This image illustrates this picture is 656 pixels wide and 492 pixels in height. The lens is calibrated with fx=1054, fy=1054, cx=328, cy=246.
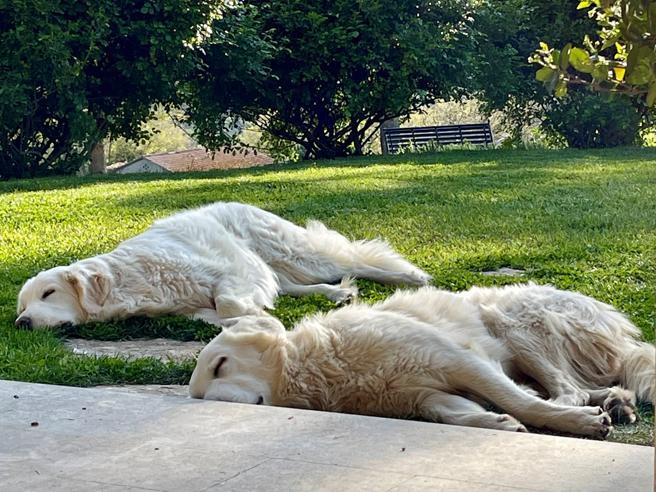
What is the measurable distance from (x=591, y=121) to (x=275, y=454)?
20266mm

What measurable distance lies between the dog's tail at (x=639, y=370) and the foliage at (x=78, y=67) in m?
13.2

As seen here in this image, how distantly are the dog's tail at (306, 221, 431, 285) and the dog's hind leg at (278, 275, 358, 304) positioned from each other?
0.53 feet

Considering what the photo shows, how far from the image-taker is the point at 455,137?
24812 mm

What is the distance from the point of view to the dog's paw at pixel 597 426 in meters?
3.89

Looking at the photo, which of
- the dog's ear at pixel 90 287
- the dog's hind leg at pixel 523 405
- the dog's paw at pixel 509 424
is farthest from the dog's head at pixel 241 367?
the dog's ear at pixel 90 287

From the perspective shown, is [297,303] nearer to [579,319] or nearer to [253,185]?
[579,319]

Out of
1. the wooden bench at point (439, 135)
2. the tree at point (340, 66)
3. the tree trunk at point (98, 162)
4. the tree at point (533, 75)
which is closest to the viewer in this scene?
the tree at point (340, 66)

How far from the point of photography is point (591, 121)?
22.6m

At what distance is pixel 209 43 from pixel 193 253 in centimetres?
Answer: 1265

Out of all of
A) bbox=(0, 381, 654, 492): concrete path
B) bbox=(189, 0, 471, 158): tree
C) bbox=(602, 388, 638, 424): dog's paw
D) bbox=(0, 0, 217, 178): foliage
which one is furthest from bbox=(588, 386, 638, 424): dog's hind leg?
bbox=(189, 0, 471, 158): tree

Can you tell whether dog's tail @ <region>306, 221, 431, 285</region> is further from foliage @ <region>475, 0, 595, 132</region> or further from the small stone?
foliage @ <region>475, 0, 595, 132</region>

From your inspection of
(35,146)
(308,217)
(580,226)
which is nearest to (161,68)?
(35,146)

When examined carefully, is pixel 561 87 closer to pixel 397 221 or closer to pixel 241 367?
pixel 241 367

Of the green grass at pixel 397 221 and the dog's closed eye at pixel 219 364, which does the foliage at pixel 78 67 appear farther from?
the dog's closed eye at pixel 219 364
